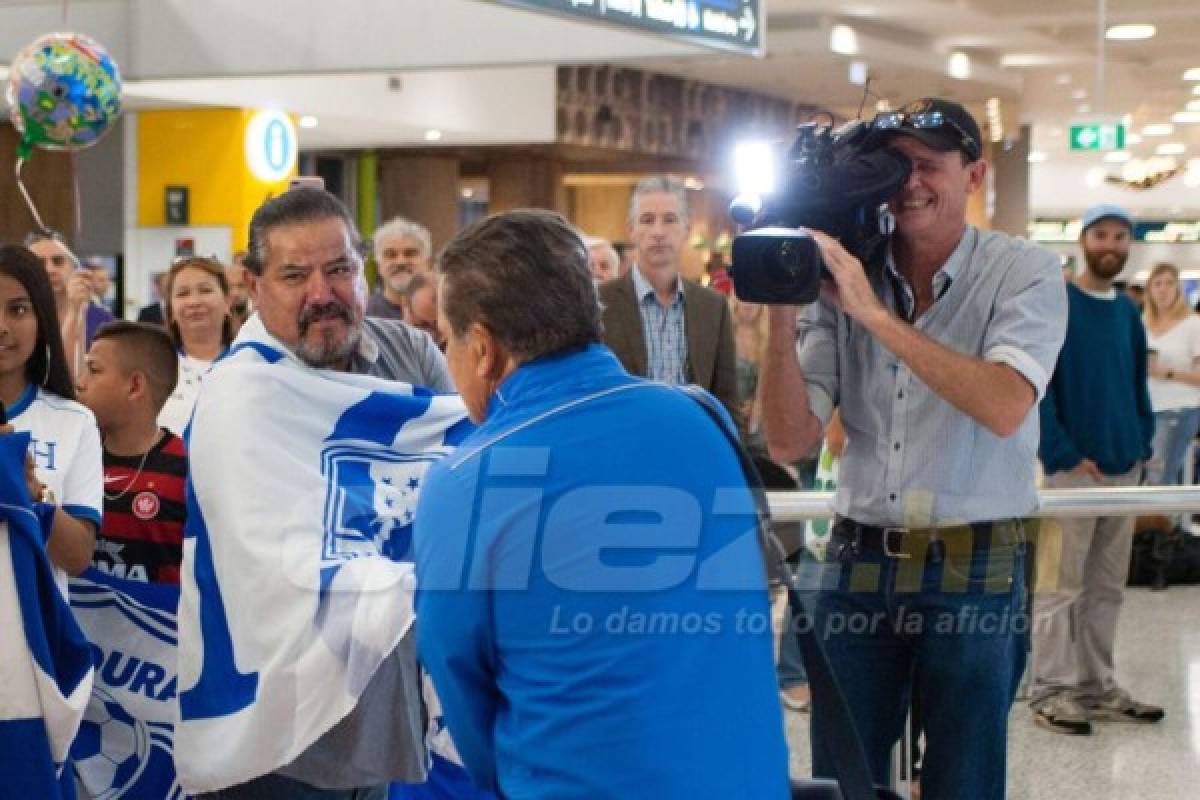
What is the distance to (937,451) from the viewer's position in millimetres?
3102

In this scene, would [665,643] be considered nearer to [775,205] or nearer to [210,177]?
[775,205]

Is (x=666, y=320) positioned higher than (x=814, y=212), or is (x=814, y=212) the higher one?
(x=814, y=212)

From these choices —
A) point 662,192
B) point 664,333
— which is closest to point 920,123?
point 664,333

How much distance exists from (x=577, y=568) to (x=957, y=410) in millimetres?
1159

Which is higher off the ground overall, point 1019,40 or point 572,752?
point 1019,40

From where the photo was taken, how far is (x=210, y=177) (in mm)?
14742

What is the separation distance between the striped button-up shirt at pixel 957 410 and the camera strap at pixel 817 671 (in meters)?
0.70

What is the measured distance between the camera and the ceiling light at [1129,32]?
16.7 metres

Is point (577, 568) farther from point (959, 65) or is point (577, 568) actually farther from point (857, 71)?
point (959, 65)

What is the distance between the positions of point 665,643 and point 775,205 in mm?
1258

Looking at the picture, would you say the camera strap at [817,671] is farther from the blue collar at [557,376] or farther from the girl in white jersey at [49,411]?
the girl in white jersey at [49,411]

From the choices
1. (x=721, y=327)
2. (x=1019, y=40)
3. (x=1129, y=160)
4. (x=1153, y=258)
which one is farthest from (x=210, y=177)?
(x=1153, y=258)

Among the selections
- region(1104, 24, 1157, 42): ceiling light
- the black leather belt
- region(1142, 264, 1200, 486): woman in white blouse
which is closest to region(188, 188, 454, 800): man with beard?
the black leather belt

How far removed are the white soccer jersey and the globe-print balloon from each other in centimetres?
376
